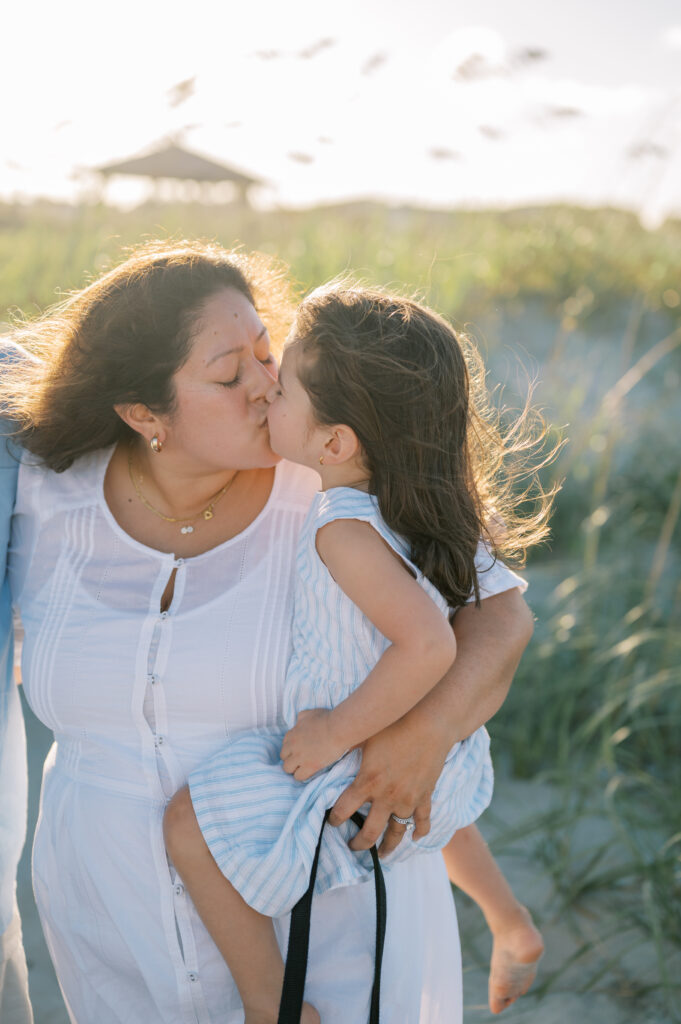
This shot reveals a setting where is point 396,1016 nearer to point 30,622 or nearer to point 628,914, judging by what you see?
point 30,622

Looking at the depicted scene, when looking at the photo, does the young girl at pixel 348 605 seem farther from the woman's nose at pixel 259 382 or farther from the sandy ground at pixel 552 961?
the sandy ground at pixel 552 961

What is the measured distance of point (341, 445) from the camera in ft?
5.90

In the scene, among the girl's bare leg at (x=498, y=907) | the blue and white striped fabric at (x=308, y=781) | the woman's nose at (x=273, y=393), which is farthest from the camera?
the girl's bare leg at (x=498, y=907)

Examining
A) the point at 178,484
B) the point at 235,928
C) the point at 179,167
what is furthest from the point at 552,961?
the point at 179,167

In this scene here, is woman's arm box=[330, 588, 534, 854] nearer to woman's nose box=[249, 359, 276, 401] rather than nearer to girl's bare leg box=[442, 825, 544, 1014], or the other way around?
girl's bare leg box=[442, 825, 544, 1014]

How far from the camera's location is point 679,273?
A: 706 centimetres

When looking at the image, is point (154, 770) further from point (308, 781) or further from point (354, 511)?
point (354, 511)

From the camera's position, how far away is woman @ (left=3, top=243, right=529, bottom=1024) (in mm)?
1764

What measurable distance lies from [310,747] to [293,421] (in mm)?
607

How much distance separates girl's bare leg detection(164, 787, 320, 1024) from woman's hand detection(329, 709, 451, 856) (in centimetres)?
22

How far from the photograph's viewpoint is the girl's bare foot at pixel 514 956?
2.14m

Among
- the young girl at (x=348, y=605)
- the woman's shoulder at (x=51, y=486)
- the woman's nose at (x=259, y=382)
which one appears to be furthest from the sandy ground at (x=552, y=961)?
the woman's nose at (x=259, y=382)

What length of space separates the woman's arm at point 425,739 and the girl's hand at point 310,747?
76mm

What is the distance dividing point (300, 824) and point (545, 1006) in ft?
4.59
